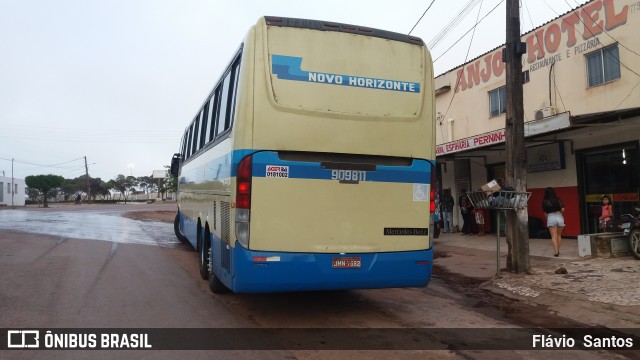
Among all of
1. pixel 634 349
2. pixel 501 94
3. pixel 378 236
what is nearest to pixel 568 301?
pixel 634 349

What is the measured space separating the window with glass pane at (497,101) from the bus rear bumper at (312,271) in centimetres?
1363

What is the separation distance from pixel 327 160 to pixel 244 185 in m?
1.01

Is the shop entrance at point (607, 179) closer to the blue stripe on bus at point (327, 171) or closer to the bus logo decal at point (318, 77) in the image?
the blue stripe on bus at point (327, 171)

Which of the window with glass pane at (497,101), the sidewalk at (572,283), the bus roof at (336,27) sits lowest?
the sidewalk at (572,283)

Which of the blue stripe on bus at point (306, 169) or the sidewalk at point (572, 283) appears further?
the sidewalk at point (572, 283)

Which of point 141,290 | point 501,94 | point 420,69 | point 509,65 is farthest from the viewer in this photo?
point 501,94

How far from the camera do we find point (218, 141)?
683 cm

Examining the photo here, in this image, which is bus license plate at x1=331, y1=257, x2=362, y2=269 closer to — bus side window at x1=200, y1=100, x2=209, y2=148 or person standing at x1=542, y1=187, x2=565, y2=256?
bus side window at x1=200, y1=100, x2=209, y2=148

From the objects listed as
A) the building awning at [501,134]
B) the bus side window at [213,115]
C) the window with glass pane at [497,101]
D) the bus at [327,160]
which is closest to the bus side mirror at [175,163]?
the bus side window at [213,115]

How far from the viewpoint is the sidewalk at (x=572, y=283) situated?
643 cm

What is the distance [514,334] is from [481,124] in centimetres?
1430

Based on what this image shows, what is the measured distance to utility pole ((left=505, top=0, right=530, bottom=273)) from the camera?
8859 mm

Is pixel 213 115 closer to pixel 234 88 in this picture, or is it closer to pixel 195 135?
pixel 234 88

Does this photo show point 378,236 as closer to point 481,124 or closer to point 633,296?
point 633,296
